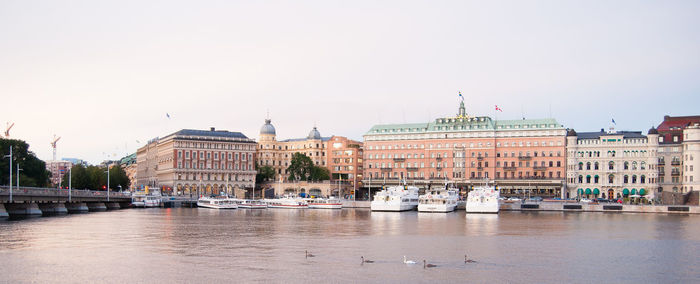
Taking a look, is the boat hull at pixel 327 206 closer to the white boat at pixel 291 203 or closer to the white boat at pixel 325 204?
the white boat at pixel 325 204

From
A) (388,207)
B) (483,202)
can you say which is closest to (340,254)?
(483,202)

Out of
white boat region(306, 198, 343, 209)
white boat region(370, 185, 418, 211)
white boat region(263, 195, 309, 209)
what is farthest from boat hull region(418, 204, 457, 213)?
white boat region(263, 195, 309, 209)

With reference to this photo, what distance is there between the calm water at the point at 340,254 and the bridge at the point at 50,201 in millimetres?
13205

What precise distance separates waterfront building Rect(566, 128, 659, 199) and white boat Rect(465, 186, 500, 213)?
5199cm

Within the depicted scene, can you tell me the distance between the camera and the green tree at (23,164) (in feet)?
424

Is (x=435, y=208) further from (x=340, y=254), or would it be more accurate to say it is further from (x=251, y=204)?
(x=340, y=254)

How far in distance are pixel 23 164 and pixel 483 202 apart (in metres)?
89.8

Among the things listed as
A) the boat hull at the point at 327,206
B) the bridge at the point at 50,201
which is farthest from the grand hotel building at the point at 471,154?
the bridge at the point at 50,201

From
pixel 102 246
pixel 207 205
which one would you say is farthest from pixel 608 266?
pixel 207 205

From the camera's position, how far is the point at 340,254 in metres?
53.4

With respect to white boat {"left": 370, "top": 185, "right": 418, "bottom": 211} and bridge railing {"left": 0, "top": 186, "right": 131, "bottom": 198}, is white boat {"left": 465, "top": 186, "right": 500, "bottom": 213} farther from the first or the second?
bridge railing {"left": 0, "top": 186, "right": 131, "bottom": 198}

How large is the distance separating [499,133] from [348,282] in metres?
146

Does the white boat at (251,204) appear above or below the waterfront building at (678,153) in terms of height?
below

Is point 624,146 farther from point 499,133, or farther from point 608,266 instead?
point 608,266
